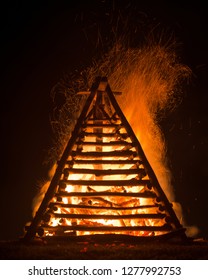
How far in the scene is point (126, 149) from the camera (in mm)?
13023

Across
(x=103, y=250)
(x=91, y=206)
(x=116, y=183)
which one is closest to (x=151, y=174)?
(x=116, y=183)

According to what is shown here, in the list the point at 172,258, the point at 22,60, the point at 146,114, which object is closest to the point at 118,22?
the point at 146,114

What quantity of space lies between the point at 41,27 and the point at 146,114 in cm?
527

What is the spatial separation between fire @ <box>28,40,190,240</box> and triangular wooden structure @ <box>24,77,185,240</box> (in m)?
0.02

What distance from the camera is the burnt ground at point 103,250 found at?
35.1ft

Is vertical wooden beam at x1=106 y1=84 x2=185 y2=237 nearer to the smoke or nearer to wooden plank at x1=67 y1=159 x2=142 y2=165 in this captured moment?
wooden plank at x1=67 y1=159 x2=142 y2=165

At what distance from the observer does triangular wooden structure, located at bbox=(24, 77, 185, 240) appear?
484 inches

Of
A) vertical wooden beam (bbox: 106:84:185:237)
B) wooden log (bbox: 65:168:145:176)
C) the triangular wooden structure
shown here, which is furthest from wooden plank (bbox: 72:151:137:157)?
wooden log (bbox: 65:168:145:176)

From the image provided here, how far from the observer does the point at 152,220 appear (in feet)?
42.5

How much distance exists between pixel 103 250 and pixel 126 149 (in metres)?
2.64

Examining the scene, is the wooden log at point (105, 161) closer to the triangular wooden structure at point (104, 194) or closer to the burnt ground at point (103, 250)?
the triangular wooden structure at point (104, 194)

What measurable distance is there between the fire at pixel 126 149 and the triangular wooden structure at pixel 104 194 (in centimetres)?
2

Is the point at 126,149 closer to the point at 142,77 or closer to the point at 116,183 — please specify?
the point at 116,183

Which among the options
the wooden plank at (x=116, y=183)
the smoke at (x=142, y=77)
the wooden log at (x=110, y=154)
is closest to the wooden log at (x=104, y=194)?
the wooden plank at (x=116, y=183)
